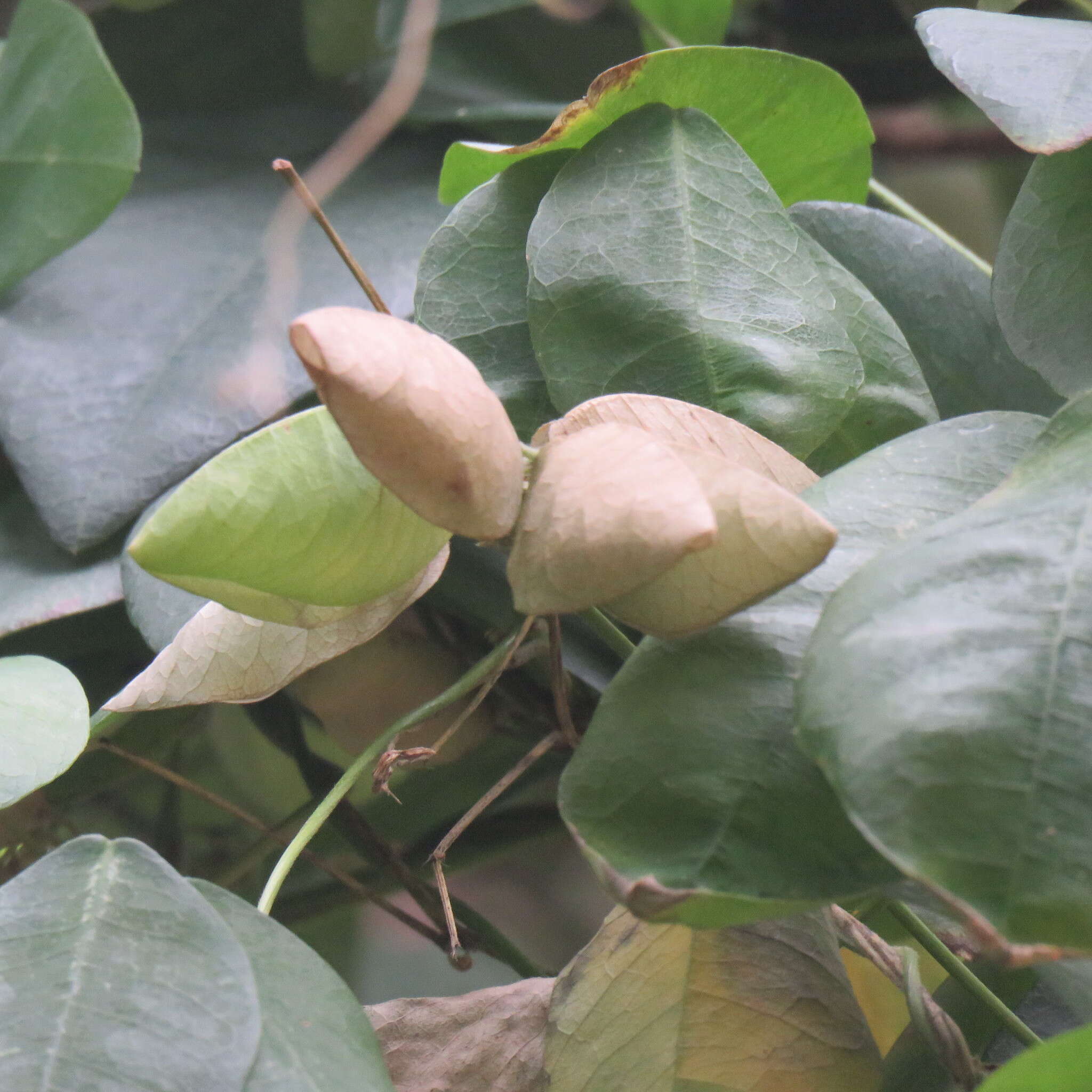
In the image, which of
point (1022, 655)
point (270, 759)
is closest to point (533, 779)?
point (270, 759)

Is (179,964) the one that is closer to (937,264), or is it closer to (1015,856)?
(1015,856)

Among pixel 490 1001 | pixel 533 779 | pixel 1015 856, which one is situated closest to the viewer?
pixel 1015 856

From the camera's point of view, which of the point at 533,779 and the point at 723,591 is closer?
the point at 723,591

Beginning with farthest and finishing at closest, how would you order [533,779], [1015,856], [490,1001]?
[533,779]
[490,1001]
[1015,856]

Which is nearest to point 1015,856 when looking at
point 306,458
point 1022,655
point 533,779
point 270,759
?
point 1022,655

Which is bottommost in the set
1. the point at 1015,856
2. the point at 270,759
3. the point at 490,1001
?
the point at 270,759

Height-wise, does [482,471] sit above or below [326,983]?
above

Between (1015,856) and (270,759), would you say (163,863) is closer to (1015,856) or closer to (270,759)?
(1015,856)

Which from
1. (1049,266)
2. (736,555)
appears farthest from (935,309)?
(736,555)
